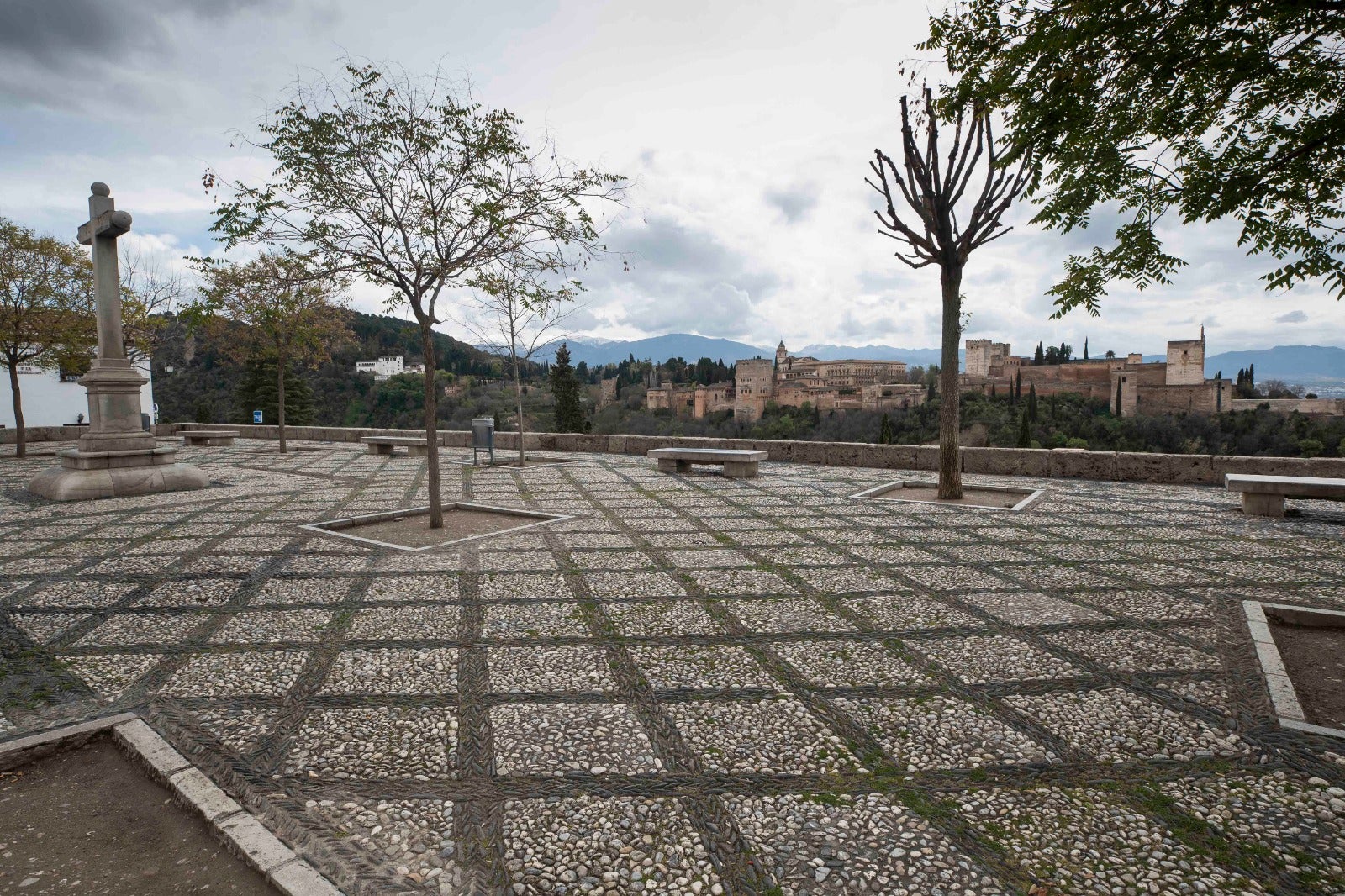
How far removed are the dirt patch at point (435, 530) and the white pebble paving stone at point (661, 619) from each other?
256cm

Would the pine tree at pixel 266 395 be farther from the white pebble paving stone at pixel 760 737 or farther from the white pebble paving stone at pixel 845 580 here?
the white pebble paving stone at pixel 760 737

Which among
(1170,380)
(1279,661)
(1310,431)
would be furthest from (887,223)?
(1170,380)

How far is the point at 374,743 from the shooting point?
258cm

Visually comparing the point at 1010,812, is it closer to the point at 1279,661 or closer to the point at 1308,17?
the point at 1279,661

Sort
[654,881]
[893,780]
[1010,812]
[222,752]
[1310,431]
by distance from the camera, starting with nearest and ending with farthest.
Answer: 1. [654,881]
2. [1010,812]
3. [893,780]
4. [222,752]
5. [1310,431]

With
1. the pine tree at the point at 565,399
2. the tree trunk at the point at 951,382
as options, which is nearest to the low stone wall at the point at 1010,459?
the tree trunk at the point at 951,382

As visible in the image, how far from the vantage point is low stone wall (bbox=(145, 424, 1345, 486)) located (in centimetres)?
912

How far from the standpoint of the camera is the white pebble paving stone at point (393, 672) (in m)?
3.07

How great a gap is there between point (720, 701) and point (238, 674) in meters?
2.29

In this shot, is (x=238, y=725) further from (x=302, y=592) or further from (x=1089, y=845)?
(x=1089, y=845)

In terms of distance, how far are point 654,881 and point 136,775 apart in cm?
195

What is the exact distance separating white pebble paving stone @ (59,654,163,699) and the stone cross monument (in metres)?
7.02

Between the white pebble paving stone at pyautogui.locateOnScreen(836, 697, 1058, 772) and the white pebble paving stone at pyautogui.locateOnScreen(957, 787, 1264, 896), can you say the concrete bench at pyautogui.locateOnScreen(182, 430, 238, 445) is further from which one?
the white pebble paving stone at pyautogui.locateOnScreen(957, 787, 1264, 896)

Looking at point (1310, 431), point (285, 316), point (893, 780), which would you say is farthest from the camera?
point (1310, 431)
